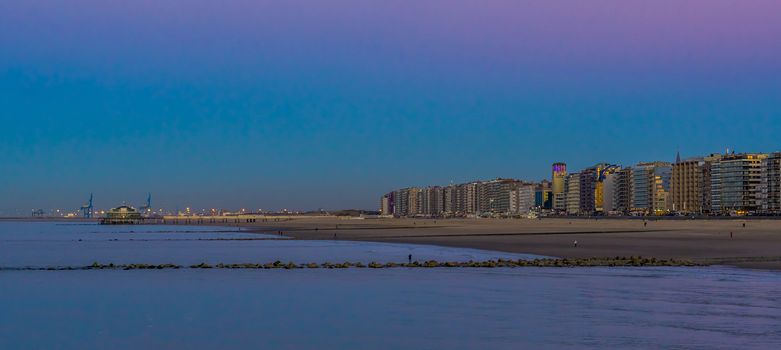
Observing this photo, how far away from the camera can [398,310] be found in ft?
70.3

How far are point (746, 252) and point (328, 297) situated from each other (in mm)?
29957

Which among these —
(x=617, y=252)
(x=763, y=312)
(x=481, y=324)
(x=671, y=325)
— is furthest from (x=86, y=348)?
(x=617, y=252)

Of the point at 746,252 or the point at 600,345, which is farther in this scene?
the point at 746,252

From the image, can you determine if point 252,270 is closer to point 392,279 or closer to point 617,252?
point 392,279

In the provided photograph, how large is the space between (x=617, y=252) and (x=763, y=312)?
28.3 m

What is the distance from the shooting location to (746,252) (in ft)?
148

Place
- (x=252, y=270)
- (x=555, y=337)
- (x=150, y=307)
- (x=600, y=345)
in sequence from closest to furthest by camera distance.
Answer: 1. (x=600, y=345)
2. (x=555, y=337)
3. (x=150, y=307)
4. (x=252, y=270)

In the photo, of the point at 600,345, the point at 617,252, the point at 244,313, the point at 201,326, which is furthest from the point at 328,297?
the point at 617,252

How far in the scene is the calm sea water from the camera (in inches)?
650

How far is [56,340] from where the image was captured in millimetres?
17062

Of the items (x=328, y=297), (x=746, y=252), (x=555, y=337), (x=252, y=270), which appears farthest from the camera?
(x=746, y=252)

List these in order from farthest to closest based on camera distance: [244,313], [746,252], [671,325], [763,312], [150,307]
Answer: [746,252]
[150,307]
[244,313]
[763,312]
[671,325]

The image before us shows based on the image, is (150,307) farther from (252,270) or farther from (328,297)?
(252,270)

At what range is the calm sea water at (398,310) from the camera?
16.5m
